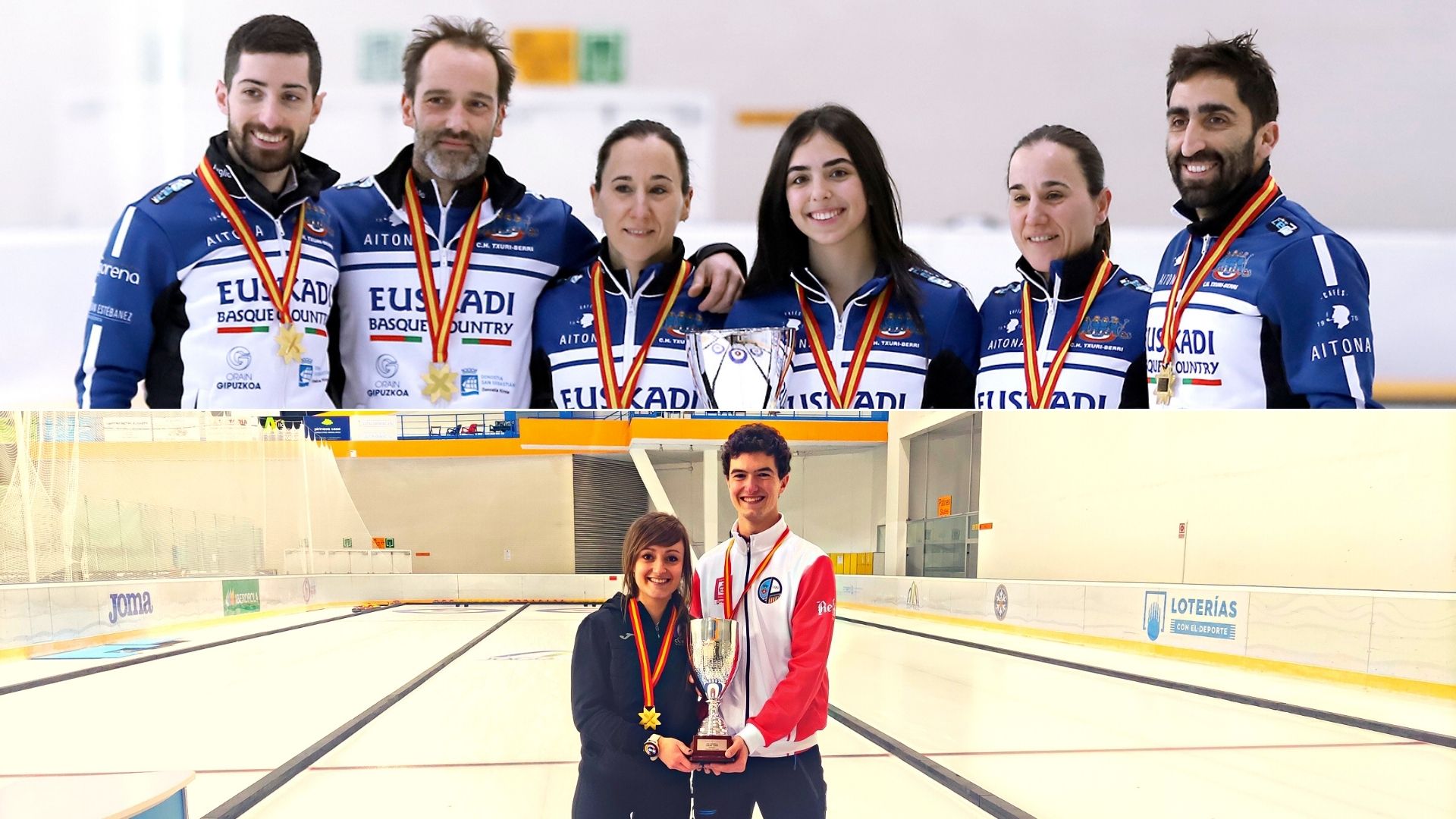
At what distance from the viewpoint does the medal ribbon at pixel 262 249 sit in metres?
2.16

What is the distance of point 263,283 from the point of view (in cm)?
217

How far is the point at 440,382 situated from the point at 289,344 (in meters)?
0.32

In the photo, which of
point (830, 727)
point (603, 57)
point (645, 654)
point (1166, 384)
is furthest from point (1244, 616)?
point (603, 57)

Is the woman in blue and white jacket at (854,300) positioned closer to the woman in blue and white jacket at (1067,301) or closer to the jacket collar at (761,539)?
the woman in blue and white jacket at (1067,301)

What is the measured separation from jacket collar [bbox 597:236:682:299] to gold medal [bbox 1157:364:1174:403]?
3.44ft

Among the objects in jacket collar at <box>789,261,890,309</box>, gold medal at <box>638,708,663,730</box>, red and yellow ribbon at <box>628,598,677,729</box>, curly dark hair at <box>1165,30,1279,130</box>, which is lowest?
gold medal at <box>638,708,663,730</box>

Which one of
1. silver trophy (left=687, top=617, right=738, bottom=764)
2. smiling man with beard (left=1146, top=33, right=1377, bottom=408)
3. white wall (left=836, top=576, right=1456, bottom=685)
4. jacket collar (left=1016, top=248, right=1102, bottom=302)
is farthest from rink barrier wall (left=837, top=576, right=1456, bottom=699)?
jacket collar (left=1016, top=248, right=1102, bottom=302)

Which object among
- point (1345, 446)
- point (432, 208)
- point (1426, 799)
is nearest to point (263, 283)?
point (432, 208)

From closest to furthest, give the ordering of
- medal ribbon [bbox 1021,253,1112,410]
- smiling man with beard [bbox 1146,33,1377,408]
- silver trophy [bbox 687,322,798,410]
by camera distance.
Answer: silver trophy [bbox 687,322,798,410]
smiling man with beard [bbox 1146,33,1377,408]
medal ribbon [bbox 1021,253,1112,410]

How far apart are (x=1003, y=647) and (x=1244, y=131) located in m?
1.37

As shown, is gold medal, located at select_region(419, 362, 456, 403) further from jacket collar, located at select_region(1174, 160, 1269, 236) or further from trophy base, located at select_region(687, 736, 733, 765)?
jacket collar, located at select_region(1174, 160, 1269, 236)

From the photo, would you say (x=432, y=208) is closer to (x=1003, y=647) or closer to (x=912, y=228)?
(x=912, y=228)

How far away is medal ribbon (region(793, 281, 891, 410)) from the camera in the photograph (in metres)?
2.16

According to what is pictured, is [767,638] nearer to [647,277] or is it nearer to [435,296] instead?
[647,277]
